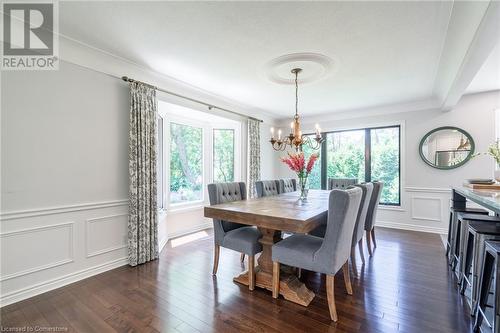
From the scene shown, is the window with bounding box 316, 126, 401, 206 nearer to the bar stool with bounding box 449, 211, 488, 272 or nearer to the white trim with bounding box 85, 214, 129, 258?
the bar stool with bounding box 449, 211, 488, 272

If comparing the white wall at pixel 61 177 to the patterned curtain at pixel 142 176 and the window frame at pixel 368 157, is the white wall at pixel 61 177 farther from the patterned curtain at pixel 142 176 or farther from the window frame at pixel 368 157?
the window frame at pixel 368 157

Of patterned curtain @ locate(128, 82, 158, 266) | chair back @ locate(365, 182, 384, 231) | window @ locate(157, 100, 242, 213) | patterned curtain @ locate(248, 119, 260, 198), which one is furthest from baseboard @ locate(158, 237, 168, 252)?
chair back @ locate(365, 182, 384, 231)

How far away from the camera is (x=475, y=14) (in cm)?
190

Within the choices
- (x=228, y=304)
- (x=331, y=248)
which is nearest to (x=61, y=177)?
(x=228, y=304)

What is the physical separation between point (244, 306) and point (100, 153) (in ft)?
7.93

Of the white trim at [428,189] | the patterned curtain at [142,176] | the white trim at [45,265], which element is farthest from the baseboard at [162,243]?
the white trim at [428,189]

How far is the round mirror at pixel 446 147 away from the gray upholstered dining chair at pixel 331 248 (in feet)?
12.1

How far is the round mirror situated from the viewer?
4340 mm

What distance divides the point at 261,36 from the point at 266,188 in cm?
219

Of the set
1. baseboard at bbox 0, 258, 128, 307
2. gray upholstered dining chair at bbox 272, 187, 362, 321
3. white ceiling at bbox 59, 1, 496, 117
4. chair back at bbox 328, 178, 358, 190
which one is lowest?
baseboard at bbox 0, 258, 128, 307

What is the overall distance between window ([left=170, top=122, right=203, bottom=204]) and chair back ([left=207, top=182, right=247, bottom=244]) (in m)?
1.83

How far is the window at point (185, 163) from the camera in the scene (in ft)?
14.8

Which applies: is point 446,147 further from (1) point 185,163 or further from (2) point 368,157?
(1) point 185,163

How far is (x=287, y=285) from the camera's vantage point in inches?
88.8
